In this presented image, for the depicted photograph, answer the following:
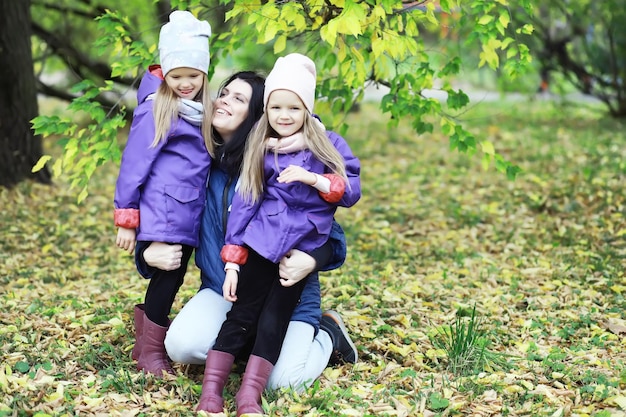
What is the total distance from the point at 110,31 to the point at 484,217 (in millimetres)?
3405

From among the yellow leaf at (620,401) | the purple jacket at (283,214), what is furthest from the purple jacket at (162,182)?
the yellow leaf at (620,401)

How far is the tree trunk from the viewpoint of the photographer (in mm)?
6086

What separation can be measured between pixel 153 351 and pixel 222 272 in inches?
18.3

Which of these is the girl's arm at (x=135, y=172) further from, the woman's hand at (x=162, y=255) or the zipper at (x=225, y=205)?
the zipper at (x=225, y=205)

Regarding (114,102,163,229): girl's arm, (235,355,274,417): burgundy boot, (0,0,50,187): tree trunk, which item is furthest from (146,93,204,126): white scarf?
(0,0,50,187): tree trunk

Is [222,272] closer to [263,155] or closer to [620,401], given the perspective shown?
[263,155]

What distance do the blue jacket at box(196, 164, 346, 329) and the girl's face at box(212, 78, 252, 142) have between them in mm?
209

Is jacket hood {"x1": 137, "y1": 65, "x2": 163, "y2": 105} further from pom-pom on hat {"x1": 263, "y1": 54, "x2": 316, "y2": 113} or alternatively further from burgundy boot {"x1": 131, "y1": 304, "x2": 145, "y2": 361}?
burgundy boot {"x1": 131, "y1": 304, "x2": 145, "y2": 361}

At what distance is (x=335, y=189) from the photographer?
3.00m

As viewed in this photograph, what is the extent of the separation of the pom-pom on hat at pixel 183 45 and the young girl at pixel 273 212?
1.08 feet

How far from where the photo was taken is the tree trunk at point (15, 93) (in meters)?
6.09

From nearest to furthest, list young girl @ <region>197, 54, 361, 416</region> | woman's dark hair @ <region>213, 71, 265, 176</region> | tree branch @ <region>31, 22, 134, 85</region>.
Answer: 1. young girl @ <region>197, 54, 361, 416</region>
2. woman's dark hair @ <region>213, 71, 265, 176</region>
3. tree branch @ <region>31, 22, 134, 85</region>

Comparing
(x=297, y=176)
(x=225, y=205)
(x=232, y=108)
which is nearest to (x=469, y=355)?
(x=297, y=176)

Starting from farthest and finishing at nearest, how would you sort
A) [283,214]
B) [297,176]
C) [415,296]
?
1. [415,296]
2. [283,214]
3. [297,176]
